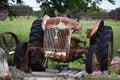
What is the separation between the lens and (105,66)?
13.7 m

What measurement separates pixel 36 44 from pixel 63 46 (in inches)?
39.8

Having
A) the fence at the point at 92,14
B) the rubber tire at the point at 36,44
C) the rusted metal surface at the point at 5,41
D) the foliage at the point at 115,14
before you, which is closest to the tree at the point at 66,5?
the rusted metal surface at the point at 5,41

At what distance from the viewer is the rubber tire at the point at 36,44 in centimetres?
1431

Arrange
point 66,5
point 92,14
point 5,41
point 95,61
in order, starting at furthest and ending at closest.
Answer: point 92,14 < point 66,5 < point 5,41 < point 95,61

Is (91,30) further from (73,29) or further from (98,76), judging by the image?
(98,76)

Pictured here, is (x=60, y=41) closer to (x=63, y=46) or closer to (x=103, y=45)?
(x=63, y=46)

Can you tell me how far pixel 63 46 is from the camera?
13.5m

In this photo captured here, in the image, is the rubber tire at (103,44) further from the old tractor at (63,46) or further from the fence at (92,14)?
the fence at (92,14)

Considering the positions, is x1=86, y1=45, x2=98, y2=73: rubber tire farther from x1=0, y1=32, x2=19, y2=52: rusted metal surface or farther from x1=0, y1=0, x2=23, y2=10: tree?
x1=0, y1=0, x2=23, y2=10: tree

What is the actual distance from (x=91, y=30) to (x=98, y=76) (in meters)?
3.64

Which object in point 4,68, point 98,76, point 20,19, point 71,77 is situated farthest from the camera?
point 20,19

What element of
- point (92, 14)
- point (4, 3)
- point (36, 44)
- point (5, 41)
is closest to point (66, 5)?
point (4, 3)

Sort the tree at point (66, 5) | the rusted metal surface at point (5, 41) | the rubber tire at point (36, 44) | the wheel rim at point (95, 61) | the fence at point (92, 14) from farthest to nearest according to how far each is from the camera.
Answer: the fence at point (92, 14)
the tree at point (66, 5)
the rusted metal surface at point (5, 41)
the rubber tire at point (36, 44)
the wheel rim at point (95, 61)

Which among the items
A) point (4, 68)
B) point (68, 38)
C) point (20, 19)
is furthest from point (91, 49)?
point (20, 19)
